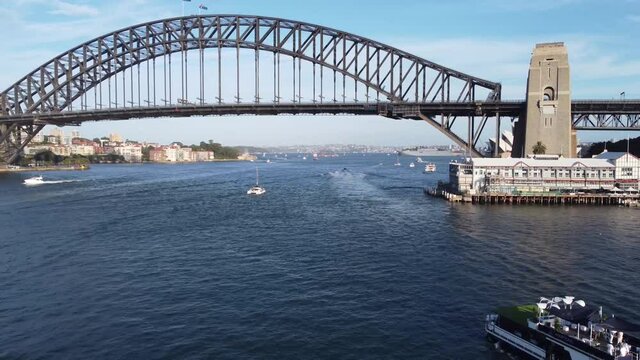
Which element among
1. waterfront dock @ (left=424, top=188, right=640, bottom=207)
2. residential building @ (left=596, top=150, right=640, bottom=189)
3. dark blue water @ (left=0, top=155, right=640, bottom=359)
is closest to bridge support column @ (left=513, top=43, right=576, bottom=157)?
residential building @ (left=596, top=150, right=640, bottom=189)

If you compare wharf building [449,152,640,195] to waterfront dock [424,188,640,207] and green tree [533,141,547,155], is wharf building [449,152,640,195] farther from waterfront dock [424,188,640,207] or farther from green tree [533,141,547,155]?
green tree [533,141,547,155]

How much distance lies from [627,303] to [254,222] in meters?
31.7

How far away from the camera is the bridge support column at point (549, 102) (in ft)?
230

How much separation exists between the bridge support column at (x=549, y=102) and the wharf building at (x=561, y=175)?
5.82m

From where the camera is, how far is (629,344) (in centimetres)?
1731

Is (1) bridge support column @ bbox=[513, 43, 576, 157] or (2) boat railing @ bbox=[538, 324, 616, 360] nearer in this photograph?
(2) boat railing @ bbox=[538, 324, 616, 360]

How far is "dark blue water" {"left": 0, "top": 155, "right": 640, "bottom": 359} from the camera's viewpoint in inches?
805

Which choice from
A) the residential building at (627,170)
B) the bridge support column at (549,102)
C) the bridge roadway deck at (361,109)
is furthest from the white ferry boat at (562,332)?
the bridge roadway deck at (361,109)

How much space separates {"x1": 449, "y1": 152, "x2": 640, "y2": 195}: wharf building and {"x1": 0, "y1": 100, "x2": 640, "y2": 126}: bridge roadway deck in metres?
10.8

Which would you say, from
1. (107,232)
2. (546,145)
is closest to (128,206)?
(107,232)

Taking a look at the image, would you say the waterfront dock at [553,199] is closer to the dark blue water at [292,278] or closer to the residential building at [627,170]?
the residential building at [627,170]

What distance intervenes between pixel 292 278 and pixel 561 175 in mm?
47332

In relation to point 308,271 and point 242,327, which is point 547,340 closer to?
point 242,327

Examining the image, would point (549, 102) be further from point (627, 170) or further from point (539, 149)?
point (627, 170)
